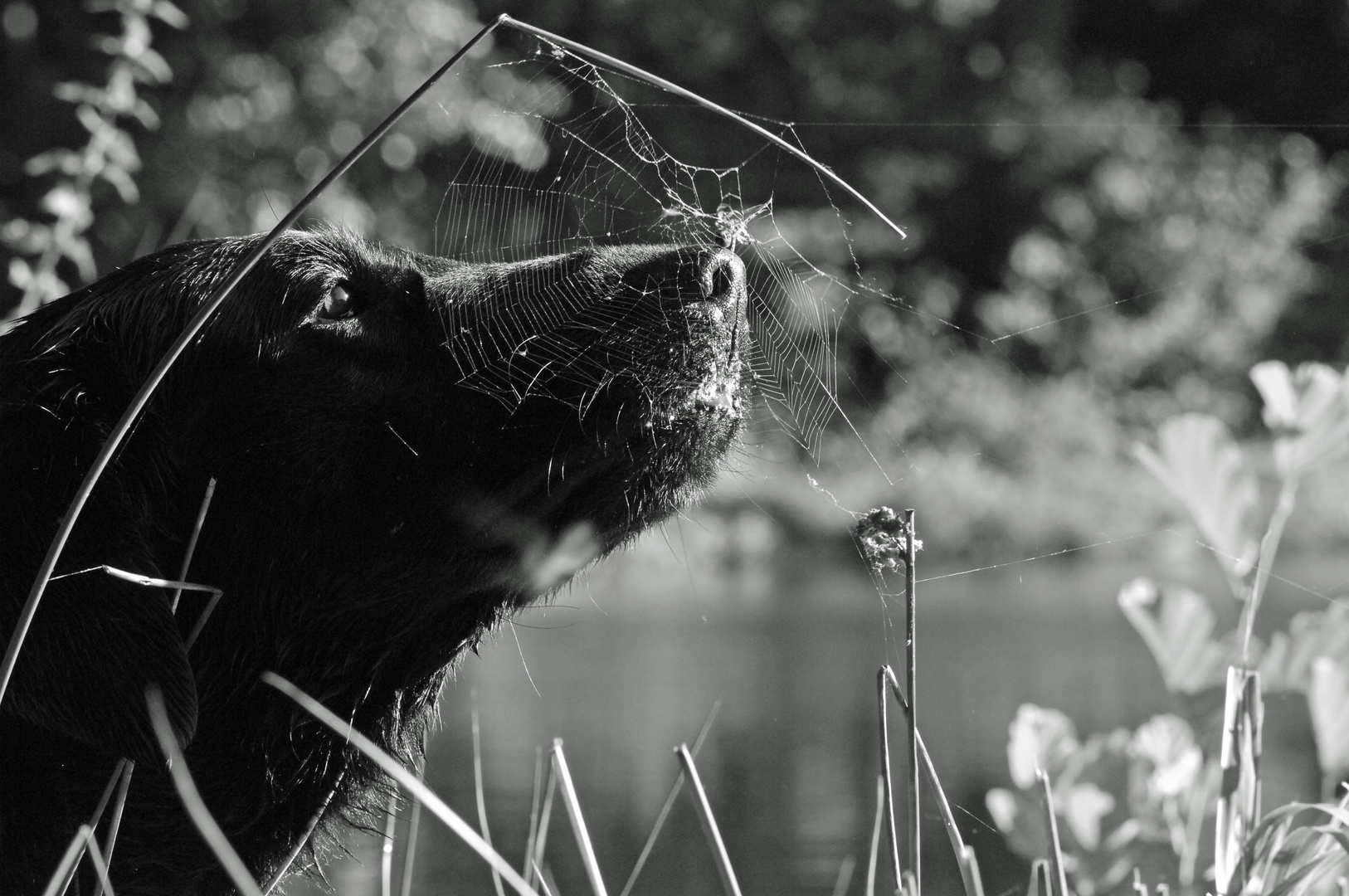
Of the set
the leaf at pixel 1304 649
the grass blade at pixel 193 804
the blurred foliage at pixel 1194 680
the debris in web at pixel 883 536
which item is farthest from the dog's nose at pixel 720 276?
the leaf at pixel 1304 649

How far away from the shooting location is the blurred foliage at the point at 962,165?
37.3ft

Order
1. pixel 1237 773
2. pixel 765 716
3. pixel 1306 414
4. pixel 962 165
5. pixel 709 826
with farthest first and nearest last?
pixel 962 165 < pixel 765 716 < pixel 1306 414 < pixel 1237 773 < pixel 709 826

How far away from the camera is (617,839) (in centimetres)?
416

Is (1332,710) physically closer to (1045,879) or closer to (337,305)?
(1045,879)

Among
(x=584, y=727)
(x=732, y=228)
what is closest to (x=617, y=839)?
(x=584, y=727)

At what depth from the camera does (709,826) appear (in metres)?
1.65

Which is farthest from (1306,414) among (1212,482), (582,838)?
(582,838)

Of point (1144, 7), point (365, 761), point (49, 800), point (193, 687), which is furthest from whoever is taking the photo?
point (1144, 7)

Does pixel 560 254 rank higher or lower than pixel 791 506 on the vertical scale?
lower

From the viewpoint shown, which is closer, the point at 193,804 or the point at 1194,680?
the point at 193,804

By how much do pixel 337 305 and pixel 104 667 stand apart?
0.65 meters

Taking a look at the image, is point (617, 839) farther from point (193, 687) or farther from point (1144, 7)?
point (1144, 7)

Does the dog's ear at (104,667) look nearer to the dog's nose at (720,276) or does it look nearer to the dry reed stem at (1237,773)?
the dog's nose at (720,276)

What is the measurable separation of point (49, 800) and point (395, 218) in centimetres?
1014
